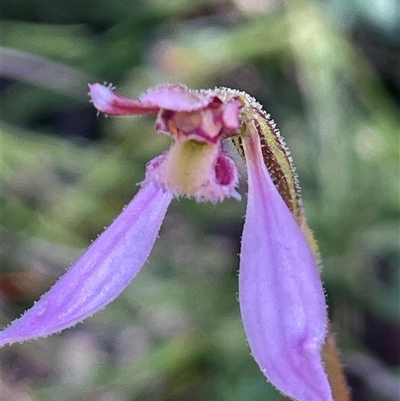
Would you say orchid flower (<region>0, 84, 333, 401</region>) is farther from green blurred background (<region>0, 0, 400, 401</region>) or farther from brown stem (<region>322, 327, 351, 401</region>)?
green blurred background (<region>0, 0, 400, 401</region>)

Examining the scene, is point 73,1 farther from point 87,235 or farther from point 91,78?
point 87,235

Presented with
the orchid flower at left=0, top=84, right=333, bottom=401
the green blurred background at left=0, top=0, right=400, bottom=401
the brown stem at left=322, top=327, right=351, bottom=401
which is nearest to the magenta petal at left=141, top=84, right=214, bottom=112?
the orchid flower at left=0, top=84, right=333, bottom=401

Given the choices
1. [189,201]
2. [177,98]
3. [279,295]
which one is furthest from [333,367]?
[189,201]

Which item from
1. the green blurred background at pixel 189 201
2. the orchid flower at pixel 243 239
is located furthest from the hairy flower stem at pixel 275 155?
the green blurred background at pixel 189 201

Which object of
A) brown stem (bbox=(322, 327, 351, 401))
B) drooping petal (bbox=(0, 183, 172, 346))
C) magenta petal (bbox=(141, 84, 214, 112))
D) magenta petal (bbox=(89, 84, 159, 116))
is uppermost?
magenta petal (bbox=(89, 84, 159, 116))

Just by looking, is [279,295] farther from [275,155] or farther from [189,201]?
[189,201]

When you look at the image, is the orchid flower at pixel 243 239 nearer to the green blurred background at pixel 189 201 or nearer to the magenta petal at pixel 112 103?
the magenta petal at pixel 112 103

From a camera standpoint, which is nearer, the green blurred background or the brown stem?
the brown stem
